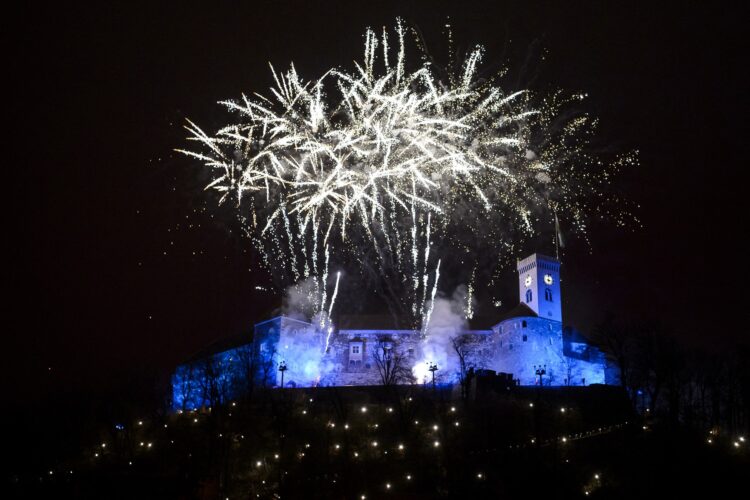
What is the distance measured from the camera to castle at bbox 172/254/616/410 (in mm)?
59156

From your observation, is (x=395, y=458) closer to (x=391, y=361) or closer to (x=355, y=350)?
(x=391, y=361)

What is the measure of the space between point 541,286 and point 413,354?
14.3m

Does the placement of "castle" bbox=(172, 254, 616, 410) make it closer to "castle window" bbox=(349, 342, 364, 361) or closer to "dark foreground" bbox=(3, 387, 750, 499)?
"castle window" bbox=(349, 342, 364, 361)

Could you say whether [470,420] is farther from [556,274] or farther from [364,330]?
[556,274]

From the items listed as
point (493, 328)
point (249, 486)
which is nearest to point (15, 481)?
point (249, 486)

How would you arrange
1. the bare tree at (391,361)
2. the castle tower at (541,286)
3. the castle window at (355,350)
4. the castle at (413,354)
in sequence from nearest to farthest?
the bare tree at (391,361) → the castle at (413,354) → the castle window at (355,350) → the castle tower at (541,286)

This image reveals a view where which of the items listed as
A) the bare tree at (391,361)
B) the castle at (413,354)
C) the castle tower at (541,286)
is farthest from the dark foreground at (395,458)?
the castle tower at (541,286)

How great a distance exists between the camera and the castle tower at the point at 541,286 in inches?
2559

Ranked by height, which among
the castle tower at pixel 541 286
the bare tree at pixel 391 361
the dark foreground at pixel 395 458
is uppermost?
the castle tower at pixel 541 286

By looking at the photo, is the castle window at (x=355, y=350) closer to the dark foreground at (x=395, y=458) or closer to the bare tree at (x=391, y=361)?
the bare tree at (x=391, y=361)

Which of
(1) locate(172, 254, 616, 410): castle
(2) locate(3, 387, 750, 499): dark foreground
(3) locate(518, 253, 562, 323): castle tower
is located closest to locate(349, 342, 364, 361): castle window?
(1) locate(172, 254, 616, 410): castle

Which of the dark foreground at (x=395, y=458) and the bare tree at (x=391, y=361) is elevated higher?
the bare tree at (x=391, y=361)

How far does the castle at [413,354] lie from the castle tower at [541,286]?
0.46 m

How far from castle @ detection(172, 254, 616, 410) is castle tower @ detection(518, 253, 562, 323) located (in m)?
0.46
